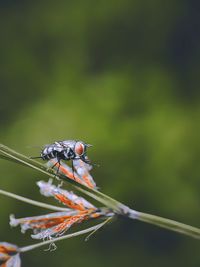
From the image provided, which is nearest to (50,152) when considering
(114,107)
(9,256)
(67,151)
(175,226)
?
(67,151)

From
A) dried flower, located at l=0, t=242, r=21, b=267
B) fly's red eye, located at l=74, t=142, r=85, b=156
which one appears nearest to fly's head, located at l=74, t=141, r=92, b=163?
fly's red eye, located at l=74, t=142, r=85, b=156

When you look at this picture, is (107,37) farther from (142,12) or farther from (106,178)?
(106,178)

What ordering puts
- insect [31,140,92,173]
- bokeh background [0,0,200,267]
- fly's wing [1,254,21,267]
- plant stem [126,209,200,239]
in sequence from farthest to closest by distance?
bokeh background [0,0,200,267] → insect [31,140,92,173] → fly's wing [1,254,21,267] → plant stem [126,209,200,239]

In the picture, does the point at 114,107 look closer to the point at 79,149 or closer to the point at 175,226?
the point at 79,149

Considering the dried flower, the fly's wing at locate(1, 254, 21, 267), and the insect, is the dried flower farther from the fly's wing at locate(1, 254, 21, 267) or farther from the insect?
the insect

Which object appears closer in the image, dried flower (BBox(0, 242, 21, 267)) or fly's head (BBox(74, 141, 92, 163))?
dried flower (BBox(0, 242, 21, 267))

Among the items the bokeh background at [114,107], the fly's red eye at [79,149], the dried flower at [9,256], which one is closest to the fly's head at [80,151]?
the fly's red eye at [79,149]
